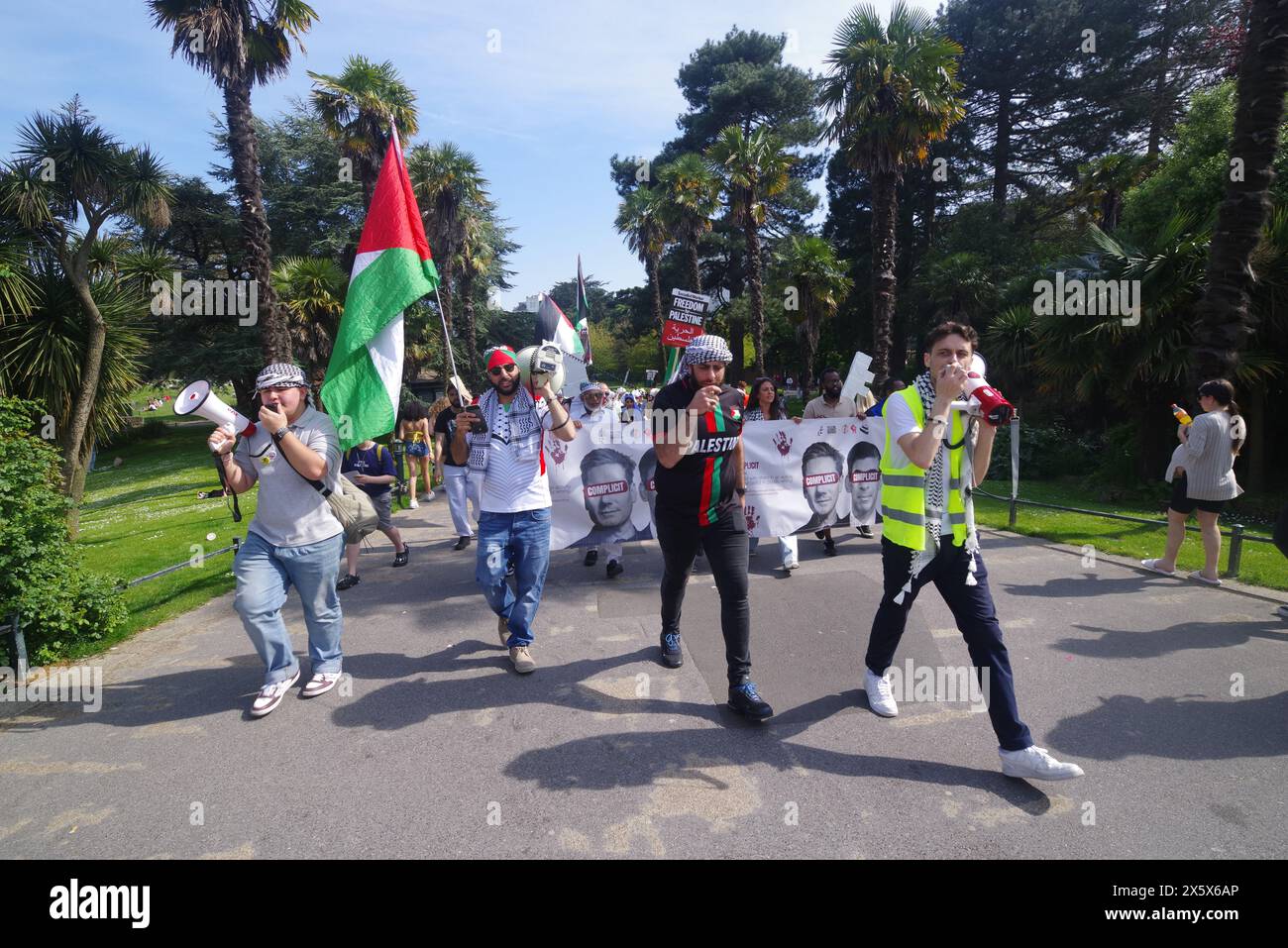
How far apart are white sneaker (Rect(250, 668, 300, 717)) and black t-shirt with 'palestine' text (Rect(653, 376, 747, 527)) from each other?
8.73ft

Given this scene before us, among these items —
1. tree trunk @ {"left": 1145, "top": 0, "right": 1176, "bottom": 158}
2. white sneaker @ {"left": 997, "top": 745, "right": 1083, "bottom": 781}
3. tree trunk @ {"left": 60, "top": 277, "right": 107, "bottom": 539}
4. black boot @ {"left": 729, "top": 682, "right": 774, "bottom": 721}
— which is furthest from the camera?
tree trunk @ {"left": 1145, "top": 0, "right": 1176, "bottom": 158}

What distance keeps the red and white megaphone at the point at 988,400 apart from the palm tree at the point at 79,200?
1126 cm

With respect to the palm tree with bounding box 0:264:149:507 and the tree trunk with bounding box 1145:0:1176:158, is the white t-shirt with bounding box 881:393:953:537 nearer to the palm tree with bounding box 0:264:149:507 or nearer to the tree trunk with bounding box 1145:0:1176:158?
the palm tree with bounding box 0:264:149:507

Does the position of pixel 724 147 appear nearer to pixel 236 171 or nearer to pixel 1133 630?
pixel 236 171

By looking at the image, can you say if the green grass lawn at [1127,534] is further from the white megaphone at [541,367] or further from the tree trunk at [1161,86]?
the tree trunk at [1161,86]

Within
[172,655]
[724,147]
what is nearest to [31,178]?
[172,655]

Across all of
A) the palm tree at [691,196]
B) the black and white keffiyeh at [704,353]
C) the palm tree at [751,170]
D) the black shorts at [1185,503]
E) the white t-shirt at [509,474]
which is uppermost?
the palm tree at [691,196]

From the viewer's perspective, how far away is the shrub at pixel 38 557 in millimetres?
4484

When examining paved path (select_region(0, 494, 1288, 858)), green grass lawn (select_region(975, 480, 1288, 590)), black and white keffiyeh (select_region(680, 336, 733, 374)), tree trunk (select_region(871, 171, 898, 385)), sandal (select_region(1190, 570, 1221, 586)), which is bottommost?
paved path (select_region(0, 494, 1288, 858))

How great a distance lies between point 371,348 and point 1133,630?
19.7 feet

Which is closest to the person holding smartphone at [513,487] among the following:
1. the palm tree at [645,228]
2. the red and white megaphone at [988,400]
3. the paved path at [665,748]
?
the paved path at [665,748]

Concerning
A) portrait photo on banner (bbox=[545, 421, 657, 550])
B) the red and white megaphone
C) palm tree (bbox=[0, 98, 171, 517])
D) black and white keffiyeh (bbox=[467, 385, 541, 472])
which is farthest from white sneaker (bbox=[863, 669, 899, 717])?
palm tree (bbox=[0, 98, 171, 517])

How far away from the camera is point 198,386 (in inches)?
146

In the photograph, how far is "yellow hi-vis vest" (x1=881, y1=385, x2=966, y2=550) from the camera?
3.29 m
